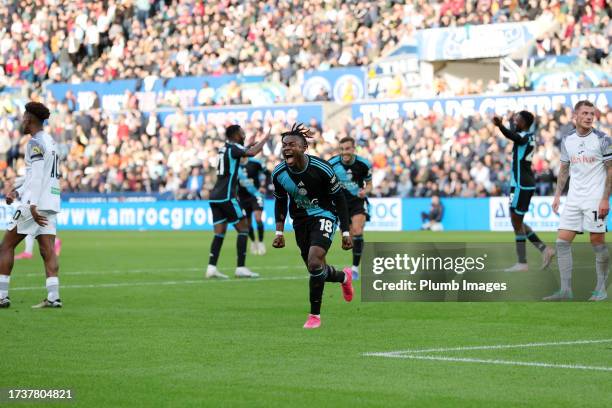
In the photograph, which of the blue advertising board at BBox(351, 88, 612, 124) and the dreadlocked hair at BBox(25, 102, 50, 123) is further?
the blue advertising board at BBox(351, 88, 612, 124)

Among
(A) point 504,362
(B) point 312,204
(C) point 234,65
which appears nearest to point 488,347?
(A) point 504,362

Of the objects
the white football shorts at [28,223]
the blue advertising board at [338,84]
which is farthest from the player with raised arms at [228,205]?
the blue advertising board at [338,84]

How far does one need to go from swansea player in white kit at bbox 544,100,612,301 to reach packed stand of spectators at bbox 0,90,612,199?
66.7 ft

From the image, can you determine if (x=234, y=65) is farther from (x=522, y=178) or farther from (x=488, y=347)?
(x=488, y=347)

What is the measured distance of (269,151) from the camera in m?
41.8

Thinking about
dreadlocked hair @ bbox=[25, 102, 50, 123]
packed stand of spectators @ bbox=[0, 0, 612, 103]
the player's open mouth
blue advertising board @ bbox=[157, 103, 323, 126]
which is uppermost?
packed stand of spectators @ bbox=[0, 0, 612, 103]

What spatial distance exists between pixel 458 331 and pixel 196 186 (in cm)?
3042

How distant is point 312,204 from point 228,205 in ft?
24.2

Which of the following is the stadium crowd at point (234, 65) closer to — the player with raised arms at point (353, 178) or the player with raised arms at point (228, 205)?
the player with raised arms at point (228, 205)

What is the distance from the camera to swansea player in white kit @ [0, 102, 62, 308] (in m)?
13.9

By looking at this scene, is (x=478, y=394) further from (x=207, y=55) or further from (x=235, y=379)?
(x=207, y=55)

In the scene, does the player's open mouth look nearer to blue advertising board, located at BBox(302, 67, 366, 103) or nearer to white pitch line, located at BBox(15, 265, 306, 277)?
Answer: white pitch line, located at BBox(15, 265, 306, 277)

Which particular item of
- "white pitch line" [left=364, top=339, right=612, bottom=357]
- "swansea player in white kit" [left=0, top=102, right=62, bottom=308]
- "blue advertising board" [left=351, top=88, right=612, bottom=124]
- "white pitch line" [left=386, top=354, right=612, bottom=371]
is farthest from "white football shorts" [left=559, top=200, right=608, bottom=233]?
"blue advertising board" [left=351, top=88, right=612, bottom=124]

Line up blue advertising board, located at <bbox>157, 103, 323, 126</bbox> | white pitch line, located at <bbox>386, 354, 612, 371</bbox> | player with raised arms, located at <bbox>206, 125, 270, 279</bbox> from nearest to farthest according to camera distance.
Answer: white pitch line, located at <bbox>386, 354, 612, 371</bbox>, player with raised arms, located at <bbox>206, 125, 270, 279</bbox>, blue advertising board, located at <bbox>157, 103, 323, 126</bbox>
